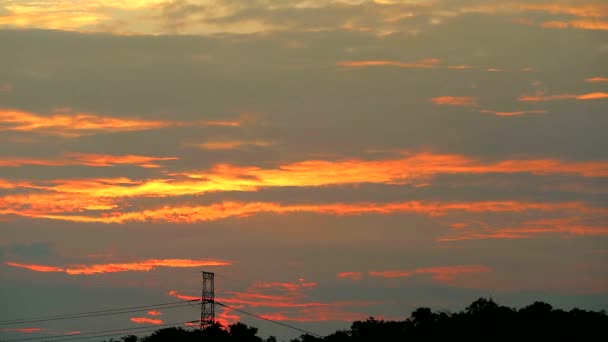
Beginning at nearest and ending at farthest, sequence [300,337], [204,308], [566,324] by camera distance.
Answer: [566,324] < [204,308] < [300,337]

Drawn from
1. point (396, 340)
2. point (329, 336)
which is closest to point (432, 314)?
point (396, 340)

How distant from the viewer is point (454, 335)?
511 feet

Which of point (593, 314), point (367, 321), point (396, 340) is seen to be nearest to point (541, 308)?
point (593, 314)

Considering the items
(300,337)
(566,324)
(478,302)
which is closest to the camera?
(566,324)

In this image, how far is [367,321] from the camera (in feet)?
623

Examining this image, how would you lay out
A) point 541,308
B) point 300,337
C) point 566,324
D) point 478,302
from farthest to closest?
point 300,337 → point 478,302 → point 541,308 → point 566,324

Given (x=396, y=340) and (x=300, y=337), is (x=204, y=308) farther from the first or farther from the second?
(x=396, y=340)

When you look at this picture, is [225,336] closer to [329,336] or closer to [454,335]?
[329,336]

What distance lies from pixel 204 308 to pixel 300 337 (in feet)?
70.0

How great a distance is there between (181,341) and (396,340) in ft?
145

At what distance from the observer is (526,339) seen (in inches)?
5630

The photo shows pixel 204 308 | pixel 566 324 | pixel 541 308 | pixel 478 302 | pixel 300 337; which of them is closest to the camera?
pixel 566 324

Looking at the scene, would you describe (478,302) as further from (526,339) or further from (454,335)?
(526,339)

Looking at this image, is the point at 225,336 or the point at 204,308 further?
the point at 225,336
